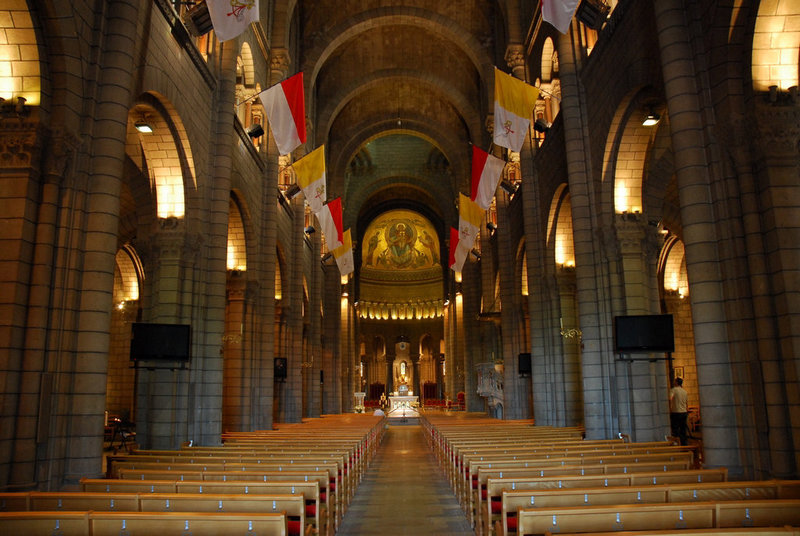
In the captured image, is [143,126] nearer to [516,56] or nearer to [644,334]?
[644,334]

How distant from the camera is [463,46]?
3055cm

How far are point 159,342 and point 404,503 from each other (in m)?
6.34

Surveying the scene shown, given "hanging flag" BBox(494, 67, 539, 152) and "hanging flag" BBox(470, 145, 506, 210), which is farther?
"hanging flag" BBox(470, 145, 506, 210)

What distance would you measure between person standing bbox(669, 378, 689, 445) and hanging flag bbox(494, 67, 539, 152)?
7.19 metres

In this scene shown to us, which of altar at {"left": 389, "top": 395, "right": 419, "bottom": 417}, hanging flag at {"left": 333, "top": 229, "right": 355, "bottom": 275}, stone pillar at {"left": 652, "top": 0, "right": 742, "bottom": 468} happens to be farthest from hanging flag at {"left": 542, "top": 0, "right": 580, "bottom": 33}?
altar at {"left": 389, "top": 395, "right": 419, "bottom": 417}

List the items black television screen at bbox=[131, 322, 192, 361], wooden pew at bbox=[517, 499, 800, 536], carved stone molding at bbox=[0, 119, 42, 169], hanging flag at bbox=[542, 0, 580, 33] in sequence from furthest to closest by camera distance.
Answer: black television screen at bbox=[131, 322, 192, 361] < hanging flag at bbox=[542, 0, 580, 33] < carved stone molding at bbox=[0, 119, 42, 169] < wooden pew at bbox=[517, 499, 800, 536]

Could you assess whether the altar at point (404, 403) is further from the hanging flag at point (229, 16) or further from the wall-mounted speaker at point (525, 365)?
the hanging flag at point (229, 16)

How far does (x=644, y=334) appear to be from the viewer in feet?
40.4

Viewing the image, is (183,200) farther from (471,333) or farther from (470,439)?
(471,333)

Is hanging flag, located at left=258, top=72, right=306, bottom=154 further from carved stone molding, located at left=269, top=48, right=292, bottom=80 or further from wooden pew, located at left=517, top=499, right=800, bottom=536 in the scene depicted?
wooden pew, located at left=517, top=499, right=800, bottom=536

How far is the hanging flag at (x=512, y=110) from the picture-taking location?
14594mm

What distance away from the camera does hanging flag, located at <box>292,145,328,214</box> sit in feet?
58.2

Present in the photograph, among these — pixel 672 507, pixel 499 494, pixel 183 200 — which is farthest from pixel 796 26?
pixel 183 200

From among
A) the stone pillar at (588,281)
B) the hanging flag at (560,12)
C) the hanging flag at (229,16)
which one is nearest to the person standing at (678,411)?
the stone pillar at (588,281)
